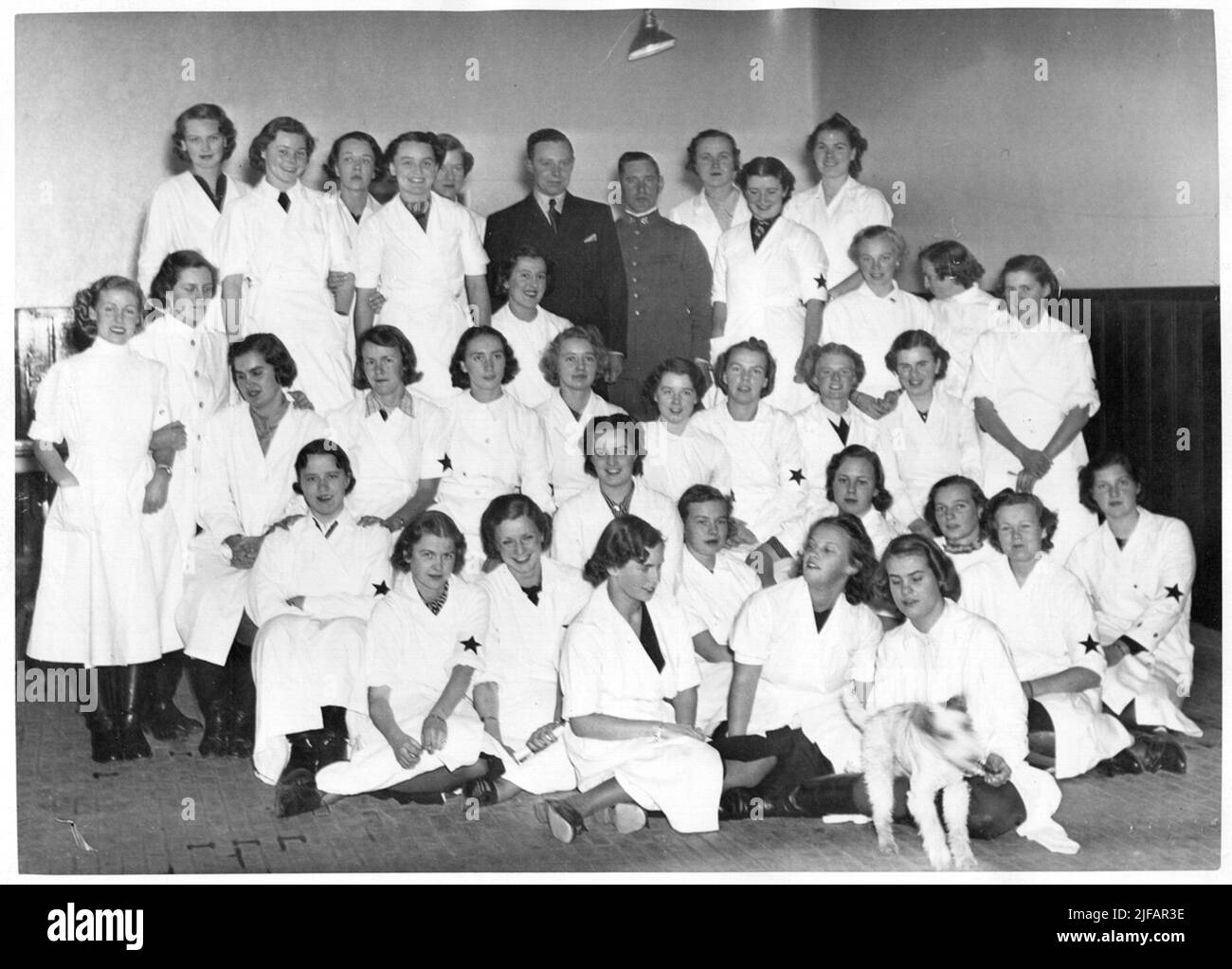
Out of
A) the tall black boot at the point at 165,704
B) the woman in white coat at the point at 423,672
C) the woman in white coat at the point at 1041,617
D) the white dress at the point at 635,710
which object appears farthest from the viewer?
the tall black boot at the point at 165,704

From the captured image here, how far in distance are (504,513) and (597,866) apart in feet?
4.02

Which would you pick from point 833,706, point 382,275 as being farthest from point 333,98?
point 833,706

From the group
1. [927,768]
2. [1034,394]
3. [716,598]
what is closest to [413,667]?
[716,598]

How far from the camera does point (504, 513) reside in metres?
5.16

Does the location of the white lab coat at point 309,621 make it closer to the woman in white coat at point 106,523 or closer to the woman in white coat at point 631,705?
the woman in white coat at point 106,523

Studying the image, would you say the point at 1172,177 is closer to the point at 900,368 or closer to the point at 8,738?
the point at 900,368

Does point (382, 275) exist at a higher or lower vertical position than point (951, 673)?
higher

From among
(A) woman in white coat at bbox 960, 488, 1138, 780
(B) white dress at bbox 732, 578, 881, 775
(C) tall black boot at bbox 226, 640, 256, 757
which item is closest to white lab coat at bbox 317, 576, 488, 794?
(C) tall black boot at bbox 226, 640, 256, 757

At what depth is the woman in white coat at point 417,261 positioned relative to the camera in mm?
5473

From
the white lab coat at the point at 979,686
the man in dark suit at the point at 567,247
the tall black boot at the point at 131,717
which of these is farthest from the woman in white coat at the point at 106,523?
the white lab coat at the point at 979,686

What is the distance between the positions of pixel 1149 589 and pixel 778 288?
1706mm

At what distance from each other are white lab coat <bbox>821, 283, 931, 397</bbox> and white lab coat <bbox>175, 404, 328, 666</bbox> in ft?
6.32

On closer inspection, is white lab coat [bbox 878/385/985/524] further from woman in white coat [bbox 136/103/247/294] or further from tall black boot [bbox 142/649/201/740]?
tall black boot [bbox 142/649/201/740]

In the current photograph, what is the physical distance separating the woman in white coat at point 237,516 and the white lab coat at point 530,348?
72 cm
